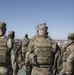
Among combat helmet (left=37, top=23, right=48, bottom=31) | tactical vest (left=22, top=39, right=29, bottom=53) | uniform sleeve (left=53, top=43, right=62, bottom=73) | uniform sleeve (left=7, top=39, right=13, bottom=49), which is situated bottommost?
tactical vest (left=22, top=39, right=29, bottom=53)

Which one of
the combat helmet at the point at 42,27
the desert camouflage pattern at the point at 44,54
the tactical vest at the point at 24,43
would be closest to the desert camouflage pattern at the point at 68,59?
the desert camouflage pattern at the point at 44,54

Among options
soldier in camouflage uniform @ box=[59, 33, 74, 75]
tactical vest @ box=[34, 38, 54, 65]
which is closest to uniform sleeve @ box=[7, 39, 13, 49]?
tactical vest @ box=[34, 38, 54, 65]

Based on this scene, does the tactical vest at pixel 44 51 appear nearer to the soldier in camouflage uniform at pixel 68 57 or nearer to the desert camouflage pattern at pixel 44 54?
the desert camouflage pattern at pixel 44 54

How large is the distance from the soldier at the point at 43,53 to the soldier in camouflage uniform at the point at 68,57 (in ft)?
2.72

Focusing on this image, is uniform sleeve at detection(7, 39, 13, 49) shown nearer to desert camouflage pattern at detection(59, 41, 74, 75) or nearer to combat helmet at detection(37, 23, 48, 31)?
combat helmet at detection(37, 23, 48, 31)

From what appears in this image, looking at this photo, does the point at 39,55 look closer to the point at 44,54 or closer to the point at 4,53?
the point at 44,54

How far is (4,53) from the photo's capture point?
882 cm

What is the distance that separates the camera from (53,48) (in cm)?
927

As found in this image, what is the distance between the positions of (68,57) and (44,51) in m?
1.45

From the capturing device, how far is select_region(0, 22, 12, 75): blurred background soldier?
8.80 metres

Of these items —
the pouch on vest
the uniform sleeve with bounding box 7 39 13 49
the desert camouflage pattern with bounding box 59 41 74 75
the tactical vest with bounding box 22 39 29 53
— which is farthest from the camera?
the tactical vest with bounding box 22 39 29 53

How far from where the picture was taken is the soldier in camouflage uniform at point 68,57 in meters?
10.3

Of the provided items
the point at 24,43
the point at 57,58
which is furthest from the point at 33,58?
the point at 24,43

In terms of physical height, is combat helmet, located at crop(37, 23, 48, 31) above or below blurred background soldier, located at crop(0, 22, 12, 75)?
above
